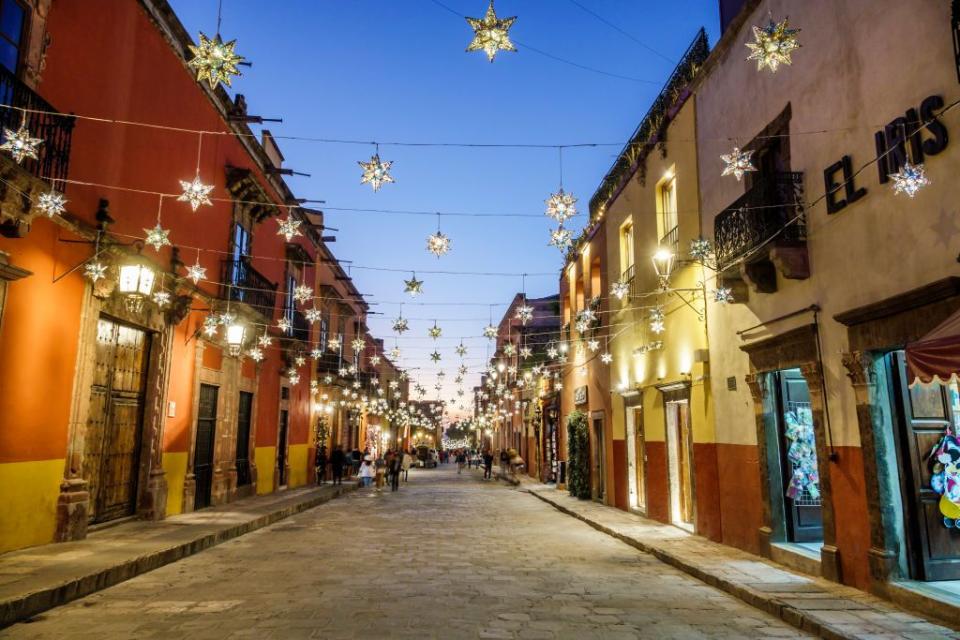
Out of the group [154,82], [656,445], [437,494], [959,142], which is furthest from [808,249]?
[437,494]

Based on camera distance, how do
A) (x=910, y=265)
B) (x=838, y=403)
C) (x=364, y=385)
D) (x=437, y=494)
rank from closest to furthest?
(x=910, y=265), (x=838, y=403), (x=437, y=494), (x=364, y=385)

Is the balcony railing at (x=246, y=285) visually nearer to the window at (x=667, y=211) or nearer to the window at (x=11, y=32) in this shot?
the window at (x=11, y=32)

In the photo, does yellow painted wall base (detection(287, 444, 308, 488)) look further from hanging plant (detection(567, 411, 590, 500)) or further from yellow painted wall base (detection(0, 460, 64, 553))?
yellow painted wall base (detection(0, 460, 64, 553))

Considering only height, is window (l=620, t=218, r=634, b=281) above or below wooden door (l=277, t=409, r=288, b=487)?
above

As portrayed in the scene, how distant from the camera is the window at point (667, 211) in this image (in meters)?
12.8

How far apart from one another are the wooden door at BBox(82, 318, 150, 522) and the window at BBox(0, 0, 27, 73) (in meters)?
4.39

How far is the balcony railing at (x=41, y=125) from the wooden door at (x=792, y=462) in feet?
34.7

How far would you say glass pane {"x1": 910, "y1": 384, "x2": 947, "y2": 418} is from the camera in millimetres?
6723

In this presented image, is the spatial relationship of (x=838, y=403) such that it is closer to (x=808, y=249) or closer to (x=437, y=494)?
(x=808, y=249)

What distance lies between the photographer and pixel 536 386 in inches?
1240

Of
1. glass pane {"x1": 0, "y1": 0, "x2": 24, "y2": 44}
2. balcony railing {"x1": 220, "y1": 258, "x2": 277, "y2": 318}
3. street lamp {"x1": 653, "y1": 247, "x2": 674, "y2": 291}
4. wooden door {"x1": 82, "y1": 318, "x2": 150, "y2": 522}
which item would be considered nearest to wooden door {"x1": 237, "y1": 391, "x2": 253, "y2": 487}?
balcony railing {"x1": 220, "y1": 258, "x2": 277, "y2": 318}

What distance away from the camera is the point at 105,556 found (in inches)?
332

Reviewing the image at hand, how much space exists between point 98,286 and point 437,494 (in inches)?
618

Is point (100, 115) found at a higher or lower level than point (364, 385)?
higher
